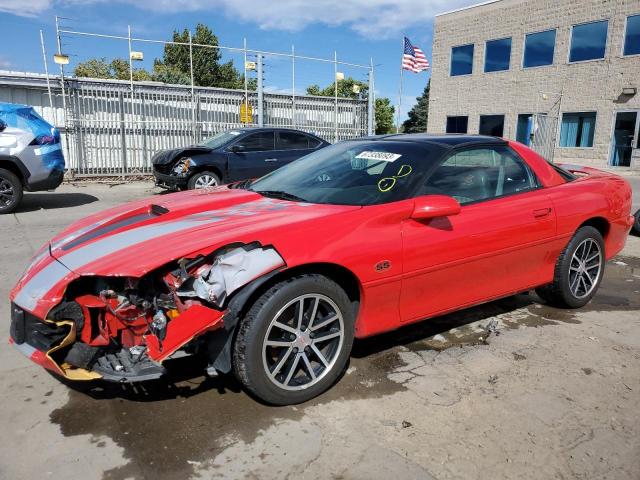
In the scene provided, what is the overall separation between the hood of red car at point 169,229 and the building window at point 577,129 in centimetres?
2283

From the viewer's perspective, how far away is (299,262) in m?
2.59

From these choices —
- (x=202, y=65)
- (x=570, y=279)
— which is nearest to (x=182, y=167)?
(x=570, y=279)

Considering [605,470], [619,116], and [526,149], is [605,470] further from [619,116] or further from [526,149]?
[619,116]

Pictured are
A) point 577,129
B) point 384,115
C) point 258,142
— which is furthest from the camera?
point 384,115

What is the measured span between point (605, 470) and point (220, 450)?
175 cm

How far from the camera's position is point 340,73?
1816 cm

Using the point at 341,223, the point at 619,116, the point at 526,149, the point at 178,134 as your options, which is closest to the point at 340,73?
the point at 178,134

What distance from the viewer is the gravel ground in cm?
226

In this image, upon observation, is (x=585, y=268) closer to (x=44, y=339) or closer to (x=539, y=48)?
(x=44, y=339)

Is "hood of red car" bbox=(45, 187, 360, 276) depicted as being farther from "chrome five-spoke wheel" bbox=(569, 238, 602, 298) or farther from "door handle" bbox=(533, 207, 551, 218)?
"chrome five-spoke wheel" bbox=(569, 238, 602, 298)

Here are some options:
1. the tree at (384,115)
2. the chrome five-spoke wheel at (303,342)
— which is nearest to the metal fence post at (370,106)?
the chrome five-spoke wheel at (303,342)

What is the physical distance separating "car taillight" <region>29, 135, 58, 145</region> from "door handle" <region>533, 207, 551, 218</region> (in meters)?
8.40

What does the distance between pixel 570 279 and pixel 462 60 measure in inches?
1017

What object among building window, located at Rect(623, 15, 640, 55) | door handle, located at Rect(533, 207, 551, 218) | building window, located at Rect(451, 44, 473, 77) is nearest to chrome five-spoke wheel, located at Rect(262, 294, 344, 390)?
door handle, located at Rect(533, 207, 551, 218)
